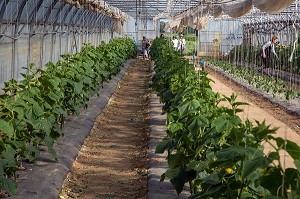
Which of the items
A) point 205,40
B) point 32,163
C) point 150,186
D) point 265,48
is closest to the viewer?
point 150,186

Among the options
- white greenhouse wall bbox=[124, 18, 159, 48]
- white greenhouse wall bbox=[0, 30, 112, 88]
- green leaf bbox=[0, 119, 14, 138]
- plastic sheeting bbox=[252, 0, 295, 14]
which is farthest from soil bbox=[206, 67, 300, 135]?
white greenhouse wall bbox=[124, 18, 159, 48]

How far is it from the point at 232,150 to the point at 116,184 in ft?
12.7

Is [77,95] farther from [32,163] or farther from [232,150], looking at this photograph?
[232,150]

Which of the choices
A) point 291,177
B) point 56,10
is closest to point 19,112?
point 291,177

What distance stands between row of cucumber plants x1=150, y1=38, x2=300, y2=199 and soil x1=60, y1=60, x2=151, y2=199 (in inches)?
44.8

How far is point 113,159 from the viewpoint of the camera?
8.13m

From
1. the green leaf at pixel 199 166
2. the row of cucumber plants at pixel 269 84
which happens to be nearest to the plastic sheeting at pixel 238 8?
Answer: the row of cucumber plants at pixel 269 84

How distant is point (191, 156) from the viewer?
16.2ft

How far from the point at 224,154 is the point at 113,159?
5.17m

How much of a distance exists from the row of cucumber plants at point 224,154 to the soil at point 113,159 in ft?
3.73

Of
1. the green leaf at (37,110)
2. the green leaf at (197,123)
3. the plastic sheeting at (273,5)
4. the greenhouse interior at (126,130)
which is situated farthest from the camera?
the plastic sheeting at (273,5)

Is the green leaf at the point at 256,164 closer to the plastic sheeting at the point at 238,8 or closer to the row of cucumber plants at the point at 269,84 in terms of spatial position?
the plastic sheeting at the point at 238,8

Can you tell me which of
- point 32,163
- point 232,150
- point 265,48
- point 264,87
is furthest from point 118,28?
point 232,150

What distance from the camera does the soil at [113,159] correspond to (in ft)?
21.3
